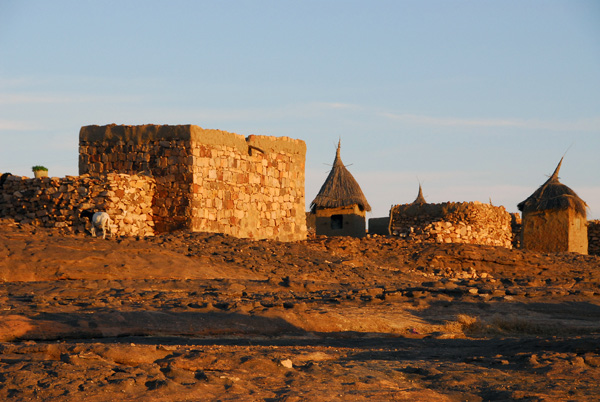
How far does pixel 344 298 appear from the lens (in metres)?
9.91

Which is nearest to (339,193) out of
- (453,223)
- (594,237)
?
(453,223)

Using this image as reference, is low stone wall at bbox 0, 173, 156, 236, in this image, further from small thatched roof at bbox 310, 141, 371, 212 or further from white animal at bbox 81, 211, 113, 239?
small thatched roof at bbox 310, 141, 371, 212

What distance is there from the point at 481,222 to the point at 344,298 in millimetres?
12942

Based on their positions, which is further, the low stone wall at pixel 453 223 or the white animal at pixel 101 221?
the low stone wall at pixel 453 223

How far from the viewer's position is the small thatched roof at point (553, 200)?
66.1 feet

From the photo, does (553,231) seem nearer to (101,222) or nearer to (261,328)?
(101,222)

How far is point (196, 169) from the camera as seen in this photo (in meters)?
15.8

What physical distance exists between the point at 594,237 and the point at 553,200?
6568 mm

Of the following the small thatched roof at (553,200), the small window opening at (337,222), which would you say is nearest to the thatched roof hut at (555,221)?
the small thatched roof at (553,200)

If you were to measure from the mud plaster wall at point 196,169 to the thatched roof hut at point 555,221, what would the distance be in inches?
290

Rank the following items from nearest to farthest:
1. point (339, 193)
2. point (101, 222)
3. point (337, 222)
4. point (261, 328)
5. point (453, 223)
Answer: point (261, 328) < point (101, 222) < point (453, 223) < point (339, 193) < point (337, 222)

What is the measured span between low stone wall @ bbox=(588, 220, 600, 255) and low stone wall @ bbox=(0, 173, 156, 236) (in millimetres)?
15863

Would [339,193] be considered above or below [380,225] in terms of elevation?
above

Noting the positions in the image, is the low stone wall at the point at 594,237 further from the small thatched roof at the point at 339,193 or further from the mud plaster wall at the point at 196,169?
the mud plaster wall at the point at 196,169
